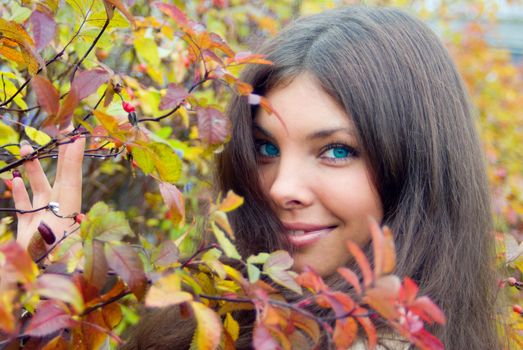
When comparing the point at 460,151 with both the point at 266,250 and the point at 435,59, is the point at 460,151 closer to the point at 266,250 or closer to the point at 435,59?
the point at 435,59

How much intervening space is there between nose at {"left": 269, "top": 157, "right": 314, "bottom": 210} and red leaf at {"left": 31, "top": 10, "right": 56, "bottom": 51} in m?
0.52

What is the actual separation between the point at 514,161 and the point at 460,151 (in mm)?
2493

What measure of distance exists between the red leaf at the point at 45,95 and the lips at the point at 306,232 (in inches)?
24.9

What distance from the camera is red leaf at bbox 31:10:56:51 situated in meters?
0.99

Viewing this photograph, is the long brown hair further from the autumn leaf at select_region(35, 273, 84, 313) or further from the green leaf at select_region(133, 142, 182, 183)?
the autumn leaf at select_region(35, 273, 84, 313)

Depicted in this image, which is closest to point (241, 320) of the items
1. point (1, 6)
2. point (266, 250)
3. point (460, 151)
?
point (266, 250)

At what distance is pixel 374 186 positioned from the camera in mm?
1424

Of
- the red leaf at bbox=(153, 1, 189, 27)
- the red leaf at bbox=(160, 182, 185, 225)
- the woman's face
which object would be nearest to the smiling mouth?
the woman's face

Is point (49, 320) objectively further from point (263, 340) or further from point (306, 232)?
point (306, 232)

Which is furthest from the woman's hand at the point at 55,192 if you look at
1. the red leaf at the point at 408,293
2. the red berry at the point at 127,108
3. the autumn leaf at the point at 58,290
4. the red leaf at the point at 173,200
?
the red leaf at the point at 408,293

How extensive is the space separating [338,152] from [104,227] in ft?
2.04

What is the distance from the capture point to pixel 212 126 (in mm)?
1033

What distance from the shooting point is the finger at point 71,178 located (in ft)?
3.96

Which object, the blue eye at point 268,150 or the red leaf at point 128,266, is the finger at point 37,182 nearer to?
the red leaf at point 128,266
